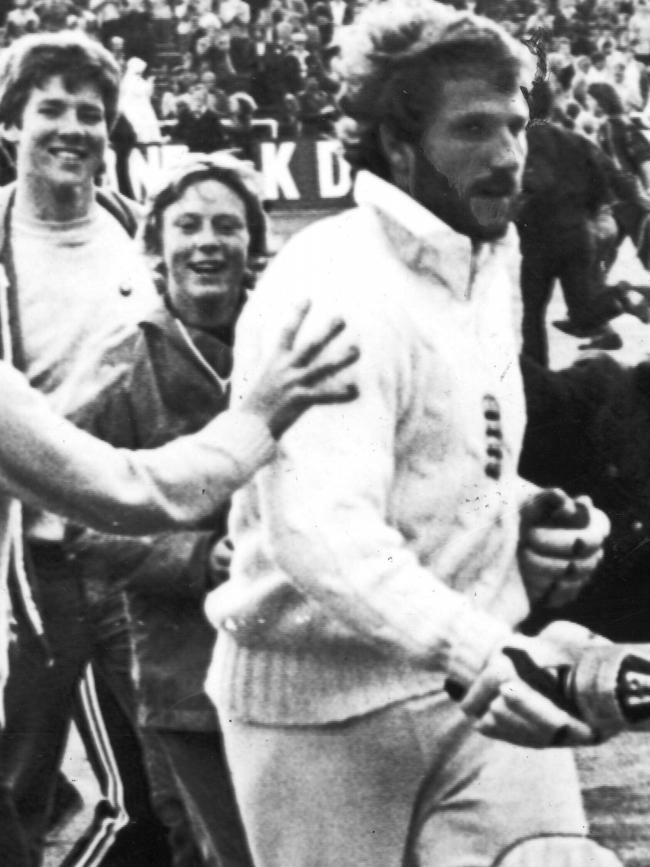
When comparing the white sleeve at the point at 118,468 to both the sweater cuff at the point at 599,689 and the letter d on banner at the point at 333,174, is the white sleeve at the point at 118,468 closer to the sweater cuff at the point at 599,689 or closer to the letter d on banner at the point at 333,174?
the letter d on banner at the point at 333,174

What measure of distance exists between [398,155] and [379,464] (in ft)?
2.00

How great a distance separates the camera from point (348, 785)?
129 inches

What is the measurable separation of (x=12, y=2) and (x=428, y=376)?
3.63 ft

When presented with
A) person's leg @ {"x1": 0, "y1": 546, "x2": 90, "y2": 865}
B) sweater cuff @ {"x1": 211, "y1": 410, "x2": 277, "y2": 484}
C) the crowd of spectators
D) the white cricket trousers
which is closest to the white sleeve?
sweater cuff @ {"x1": 211, "y1": 410, "x2": 277, "y2": 484}

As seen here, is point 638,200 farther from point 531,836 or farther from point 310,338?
point 531,836

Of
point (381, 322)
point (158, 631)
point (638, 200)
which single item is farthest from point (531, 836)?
point (638, 200)

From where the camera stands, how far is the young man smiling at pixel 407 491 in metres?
3.22

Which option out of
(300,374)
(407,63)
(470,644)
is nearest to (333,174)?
(407,63)

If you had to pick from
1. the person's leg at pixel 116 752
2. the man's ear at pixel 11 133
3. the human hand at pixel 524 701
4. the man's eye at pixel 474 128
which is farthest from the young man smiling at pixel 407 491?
the man's ear at pixel 11 133

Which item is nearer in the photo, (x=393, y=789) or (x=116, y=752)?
(x=393, y=789)

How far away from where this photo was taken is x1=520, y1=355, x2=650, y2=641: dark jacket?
132 inches

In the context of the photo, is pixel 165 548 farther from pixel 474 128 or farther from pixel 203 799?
pixel 474 128

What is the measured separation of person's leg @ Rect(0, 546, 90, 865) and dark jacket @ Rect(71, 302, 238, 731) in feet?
0.31

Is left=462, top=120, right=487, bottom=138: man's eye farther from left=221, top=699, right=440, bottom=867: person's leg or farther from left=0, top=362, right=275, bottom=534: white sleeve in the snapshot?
left=221, top=699, right=440, bottom=867: person's leg
